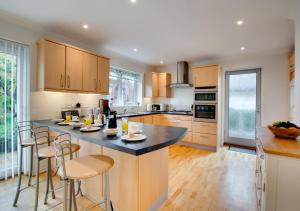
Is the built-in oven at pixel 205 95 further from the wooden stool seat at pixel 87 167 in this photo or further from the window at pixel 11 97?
the window at pixel 11 97

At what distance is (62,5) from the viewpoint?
6.72 feet

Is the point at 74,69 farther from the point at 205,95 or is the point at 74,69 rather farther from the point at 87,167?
the point at 205,95

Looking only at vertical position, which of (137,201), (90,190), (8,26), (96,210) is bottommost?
(96,210)

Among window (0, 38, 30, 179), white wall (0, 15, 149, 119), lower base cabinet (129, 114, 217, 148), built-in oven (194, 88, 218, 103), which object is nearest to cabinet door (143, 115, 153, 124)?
lower base cabinet (129, 114, 217, 148)

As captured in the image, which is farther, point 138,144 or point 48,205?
point 48,205

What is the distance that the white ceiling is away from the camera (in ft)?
6.63

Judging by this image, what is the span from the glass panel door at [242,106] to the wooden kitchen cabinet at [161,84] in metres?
1.87

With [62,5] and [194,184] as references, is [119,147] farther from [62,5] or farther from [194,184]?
[62,5]

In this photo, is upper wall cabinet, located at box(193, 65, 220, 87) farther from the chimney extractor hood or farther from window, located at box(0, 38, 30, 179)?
window, located at box(0, 38, 30, 179)

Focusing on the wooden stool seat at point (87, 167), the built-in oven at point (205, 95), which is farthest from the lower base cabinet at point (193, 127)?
the wooden stool seat at point (87, 167)

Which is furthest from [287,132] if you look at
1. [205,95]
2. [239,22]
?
[205,95]

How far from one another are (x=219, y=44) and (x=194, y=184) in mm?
2953

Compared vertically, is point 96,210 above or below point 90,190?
below

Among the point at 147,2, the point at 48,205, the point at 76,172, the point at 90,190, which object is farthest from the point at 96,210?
the point at 147,2
